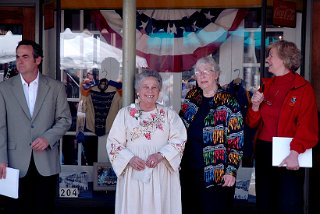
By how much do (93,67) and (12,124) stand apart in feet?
12.1

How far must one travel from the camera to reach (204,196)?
396 centimetres

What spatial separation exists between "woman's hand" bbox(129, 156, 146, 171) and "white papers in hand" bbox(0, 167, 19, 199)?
0.84 m

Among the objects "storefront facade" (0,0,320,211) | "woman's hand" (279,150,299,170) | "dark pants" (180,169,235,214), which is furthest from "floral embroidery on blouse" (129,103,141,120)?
"storefront facade" (0,0,320,211)

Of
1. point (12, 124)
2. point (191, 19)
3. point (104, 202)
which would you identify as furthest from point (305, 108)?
point (191, 19)

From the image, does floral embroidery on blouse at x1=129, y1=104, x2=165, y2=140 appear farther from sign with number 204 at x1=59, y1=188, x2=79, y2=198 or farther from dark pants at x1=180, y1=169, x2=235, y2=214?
sign with number 204 at x1=59, y1=188, x2=79, y2=198

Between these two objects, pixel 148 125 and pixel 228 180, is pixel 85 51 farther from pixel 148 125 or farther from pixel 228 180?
pixel 228 180

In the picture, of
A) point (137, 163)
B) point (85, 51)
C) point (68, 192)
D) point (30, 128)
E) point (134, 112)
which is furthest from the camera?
point (85, 51)

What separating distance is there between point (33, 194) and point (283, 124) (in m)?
1.88

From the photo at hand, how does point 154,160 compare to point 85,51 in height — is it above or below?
below

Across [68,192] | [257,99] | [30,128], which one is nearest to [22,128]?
[30,128]

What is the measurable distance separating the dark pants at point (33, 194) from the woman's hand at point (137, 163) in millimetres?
748

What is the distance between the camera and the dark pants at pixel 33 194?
4144mm

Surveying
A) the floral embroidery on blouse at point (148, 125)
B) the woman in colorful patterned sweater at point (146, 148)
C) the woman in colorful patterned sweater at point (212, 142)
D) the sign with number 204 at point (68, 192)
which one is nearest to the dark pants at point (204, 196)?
the woman in colorful patterned sweater at point (212, 142)

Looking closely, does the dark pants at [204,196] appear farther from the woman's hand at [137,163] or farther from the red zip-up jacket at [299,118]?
the red zip-up jacket at [299,118]
